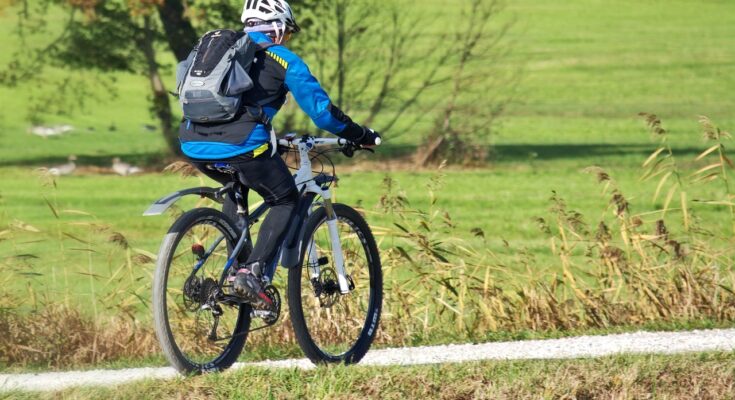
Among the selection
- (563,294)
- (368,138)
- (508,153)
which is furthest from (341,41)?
(368,138)

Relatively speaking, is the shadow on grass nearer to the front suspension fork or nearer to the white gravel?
the white gravel

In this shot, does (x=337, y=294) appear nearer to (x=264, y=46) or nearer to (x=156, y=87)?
(x=264, y=46)

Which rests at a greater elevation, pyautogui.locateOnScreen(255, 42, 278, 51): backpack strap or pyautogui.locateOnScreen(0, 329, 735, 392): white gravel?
pyautogui.locateOnScreen(255, 42, 278, 51): backpack strap

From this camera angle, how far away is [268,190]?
6723 millimetres

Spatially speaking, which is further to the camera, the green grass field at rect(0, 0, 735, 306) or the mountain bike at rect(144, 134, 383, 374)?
the green grass field at rect(0, 0, 735, 306)

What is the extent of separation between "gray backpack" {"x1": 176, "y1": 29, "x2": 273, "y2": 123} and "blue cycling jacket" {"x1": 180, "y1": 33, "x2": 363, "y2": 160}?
0.10m

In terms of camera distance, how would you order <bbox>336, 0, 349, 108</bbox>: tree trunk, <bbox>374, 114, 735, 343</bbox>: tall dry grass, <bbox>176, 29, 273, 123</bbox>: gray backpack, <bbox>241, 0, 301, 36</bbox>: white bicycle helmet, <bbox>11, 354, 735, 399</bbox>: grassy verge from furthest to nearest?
<bbox>336, 0, 349, 108</bbox>: tree trunk, <bbox>374, 114, 735, 343</bbox>: tall dry grass, <bbox>241, 0, 301, 36</bbox>: white bicycle helmet, <bbox>176, 29, 273, 123</bbox>: gray backpack, <bbox>11, 354, 735, 399</bbox>: grassy verge

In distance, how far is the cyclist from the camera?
6.53m

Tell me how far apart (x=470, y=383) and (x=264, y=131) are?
59.9 inches

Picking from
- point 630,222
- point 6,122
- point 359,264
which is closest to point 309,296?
point 359,264

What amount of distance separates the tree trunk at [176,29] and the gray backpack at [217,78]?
15.1 meters

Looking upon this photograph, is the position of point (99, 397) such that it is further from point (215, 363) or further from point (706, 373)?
point (706, 373)

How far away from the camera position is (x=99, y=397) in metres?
6.12

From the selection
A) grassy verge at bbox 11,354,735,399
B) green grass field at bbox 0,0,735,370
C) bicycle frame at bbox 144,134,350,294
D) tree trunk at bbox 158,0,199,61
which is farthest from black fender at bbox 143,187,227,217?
tree trunk at bbox 158,0,199,61
